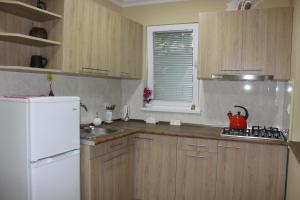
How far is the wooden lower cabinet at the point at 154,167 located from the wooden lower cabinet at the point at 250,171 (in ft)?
1.75

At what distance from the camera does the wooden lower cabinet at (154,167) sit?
2.92m

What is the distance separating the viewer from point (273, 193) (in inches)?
100

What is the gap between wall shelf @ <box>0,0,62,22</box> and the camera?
1.97 m

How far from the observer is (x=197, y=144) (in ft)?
9.12

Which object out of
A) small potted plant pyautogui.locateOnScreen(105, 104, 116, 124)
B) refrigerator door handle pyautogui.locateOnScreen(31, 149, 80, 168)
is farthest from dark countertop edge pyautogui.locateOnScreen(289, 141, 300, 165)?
small potted plant pyautogui.locateOnScreen(105, 104, 116, 124)

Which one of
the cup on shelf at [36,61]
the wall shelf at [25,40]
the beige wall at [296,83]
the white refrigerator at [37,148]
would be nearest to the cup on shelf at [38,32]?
the wall shelf at [25,40]

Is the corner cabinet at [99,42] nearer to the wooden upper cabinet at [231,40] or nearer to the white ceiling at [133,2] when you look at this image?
the white ceiling at [133,2]

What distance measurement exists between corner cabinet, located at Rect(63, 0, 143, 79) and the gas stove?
1503 mm

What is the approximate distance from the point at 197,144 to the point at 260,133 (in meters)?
0.73

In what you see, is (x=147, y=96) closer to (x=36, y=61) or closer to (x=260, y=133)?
(x=260, y=133)

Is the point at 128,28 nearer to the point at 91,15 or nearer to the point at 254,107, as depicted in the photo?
the point at 91,15

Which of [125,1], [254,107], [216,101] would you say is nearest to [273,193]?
[254,107]

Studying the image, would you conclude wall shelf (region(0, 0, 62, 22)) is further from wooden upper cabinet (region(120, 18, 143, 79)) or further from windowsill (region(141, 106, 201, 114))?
windowsill (region(141, 106, 201, 114))

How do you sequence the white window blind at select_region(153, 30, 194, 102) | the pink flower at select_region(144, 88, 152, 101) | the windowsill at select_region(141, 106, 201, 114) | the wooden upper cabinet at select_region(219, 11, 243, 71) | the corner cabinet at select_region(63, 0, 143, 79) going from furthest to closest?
the pink flower at select_region(144, 88, 152, 101)
the white window blind at select_region(153, 30, 194, 102)
the windowsill at select_region(141, 106, 201, 114)
the wooden upper cabinet at select_region(219, 11, 243, 71)
the corner cabinet at select_region(63, 0, 143, 79)
